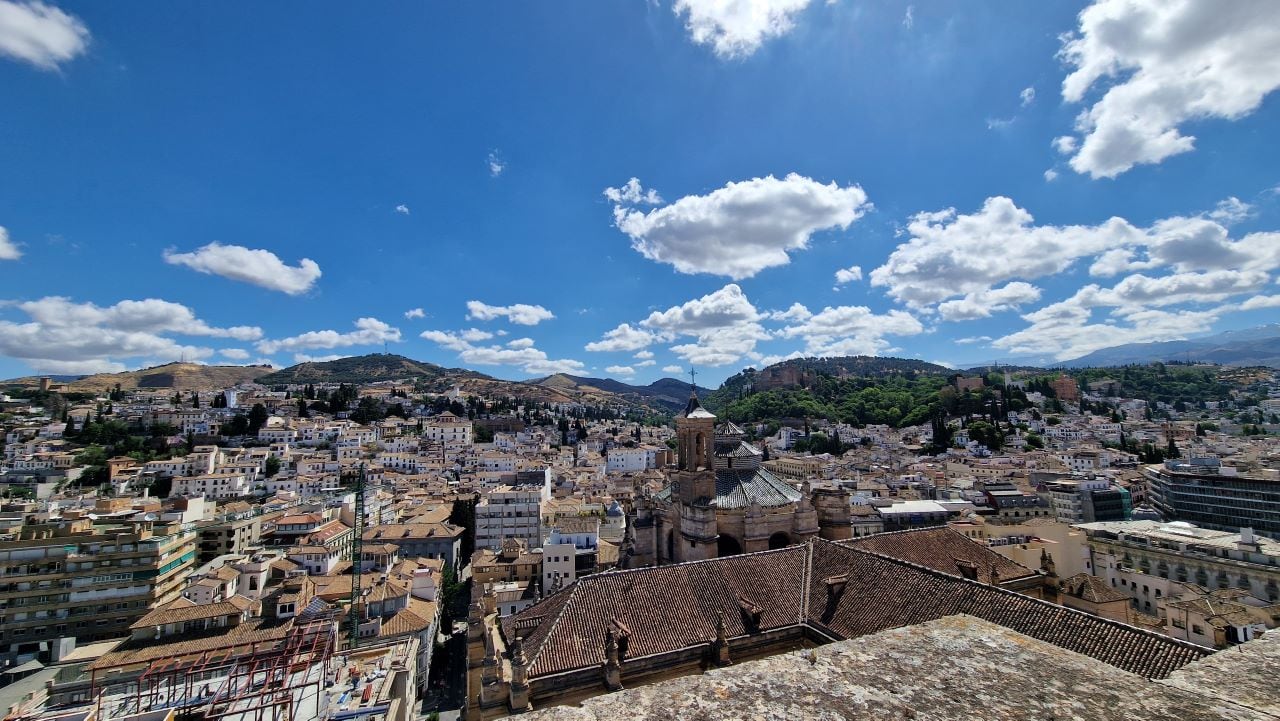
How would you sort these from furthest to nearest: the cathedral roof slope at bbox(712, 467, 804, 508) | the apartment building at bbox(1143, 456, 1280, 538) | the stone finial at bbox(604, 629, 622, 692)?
the apartment building at bbox(1143, 456, 1280, 538), the cathedral roof slope at bbox(712, 467, 804, 508), the stone finial at bbox(604, 629, 622, 692)

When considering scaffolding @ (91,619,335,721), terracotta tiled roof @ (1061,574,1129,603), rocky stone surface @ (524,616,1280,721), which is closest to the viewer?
rocky stone surface @ (524,616,1280,721)

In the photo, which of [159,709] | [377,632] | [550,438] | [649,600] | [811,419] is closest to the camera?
[649,600]

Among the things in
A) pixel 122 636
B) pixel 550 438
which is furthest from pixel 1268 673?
pixel 550 438

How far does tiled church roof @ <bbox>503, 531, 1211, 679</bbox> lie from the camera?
41.8 feet

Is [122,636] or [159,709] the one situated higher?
[159,709]

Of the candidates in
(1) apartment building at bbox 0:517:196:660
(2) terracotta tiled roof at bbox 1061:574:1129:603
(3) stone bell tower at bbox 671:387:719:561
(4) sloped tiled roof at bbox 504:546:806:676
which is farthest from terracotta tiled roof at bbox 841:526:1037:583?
(1) apartment building at bbox 0:517:196:660

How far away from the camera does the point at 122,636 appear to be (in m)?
41.7

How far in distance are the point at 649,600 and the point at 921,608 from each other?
6.88 m

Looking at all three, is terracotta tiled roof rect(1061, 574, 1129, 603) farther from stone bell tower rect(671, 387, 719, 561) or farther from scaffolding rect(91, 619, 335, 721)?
scaffolding rect(91, 619, 335, 721)

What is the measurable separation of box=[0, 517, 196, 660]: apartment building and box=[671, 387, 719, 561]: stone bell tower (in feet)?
142

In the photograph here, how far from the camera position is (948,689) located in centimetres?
389

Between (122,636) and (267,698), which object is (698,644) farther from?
(122,636)

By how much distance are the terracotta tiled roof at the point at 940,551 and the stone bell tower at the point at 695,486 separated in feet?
18.4

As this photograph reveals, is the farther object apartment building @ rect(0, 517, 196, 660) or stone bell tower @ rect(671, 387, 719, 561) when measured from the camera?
apartment building @ rect(0, 517, 196, 660)
